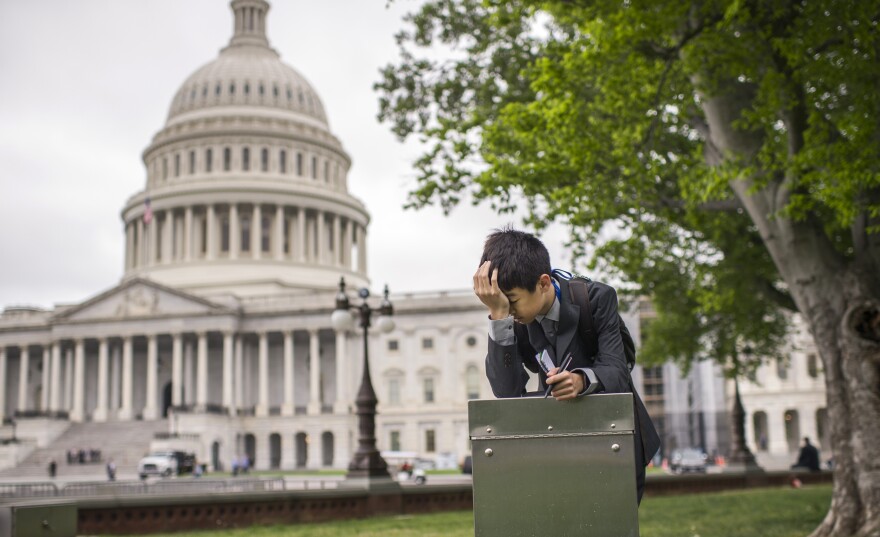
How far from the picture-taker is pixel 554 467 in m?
4.24

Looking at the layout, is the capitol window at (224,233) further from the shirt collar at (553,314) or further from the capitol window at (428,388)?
the shirt collar at (553,314)

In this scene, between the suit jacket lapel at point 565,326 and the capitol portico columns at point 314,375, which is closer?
the suit jacket lapel at point 565,326

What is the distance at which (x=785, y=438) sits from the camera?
87875mm

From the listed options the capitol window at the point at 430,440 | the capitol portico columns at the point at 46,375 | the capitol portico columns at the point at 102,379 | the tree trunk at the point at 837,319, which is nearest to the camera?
the tree trunk at the point at 837,319

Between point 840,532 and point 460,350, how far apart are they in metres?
72.9

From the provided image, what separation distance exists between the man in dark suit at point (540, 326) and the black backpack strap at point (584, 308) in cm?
2

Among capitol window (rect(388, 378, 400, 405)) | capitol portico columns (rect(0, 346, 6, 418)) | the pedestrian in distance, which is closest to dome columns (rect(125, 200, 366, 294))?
capitol portico columns (rect(0, 346, 6, 418))

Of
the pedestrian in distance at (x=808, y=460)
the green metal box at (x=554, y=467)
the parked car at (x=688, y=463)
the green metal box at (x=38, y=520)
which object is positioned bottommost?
the parked car at (x=688, y=463)

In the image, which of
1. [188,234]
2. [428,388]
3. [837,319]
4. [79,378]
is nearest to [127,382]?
[79,378]

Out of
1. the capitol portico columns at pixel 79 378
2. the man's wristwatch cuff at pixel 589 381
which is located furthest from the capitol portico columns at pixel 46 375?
the man's wristwatch cuff at pixel 589 381

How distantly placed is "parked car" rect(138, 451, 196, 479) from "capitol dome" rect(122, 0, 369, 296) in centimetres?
2955

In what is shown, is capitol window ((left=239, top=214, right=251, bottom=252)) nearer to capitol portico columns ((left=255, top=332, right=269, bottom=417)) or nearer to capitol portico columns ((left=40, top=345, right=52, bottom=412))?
capitol portico columns ((left=255, top=332, right=269, bottom=417))

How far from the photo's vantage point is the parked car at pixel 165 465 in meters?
58.1

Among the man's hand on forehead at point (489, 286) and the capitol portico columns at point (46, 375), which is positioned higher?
the capitol portico columns at point (46, 375)
